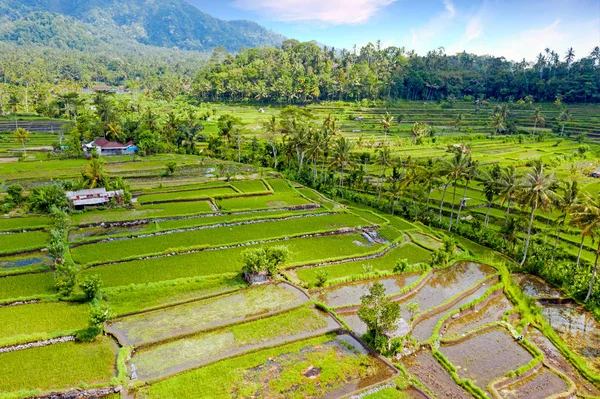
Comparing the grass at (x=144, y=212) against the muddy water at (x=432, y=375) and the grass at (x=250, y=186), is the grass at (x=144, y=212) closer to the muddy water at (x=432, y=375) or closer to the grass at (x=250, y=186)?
the grass at (x=250, y=186)

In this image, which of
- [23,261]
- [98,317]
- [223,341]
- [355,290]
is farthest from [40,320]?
[355,290]

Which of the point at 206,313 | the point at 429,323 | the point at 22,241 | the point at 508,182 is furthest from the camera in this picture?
the point at 508,182

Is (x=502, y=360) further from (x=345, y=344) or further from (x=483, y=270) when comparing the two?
(x=483, y=270)

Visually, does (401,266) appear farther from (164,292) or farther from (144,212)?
(144,212)

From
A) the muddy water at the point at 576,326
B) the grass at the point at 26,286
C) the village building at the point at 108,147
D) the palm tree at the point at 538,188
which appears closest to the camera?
the muddy water at the point at 576,326

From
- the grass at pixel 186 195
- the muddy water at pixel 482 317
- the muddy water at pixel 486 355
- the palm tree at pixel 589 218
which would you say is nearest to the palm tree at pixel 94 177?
the grass at pixel 186 195
